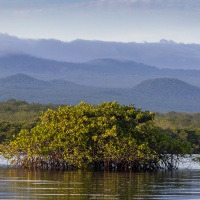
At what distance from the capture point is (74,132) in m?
44.5

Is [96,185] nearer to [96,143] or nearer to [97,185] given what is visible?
[97,185]

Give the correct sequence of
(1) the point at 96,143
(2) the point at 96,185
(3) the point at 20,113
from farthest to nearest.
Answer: (3) the point at 20,113, (1) the point at 96,143, (2) the point at 96,185

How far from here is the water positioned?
30859mm

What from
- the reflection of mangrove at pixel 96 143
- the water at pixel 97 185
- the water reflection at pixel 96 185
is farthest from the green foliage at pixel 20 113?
the water reflection at pixel 96 185

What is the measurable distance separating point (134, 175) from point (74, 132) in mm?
4570

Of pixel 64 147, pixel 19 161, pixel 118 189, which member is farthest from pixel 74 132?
pixel 118 189

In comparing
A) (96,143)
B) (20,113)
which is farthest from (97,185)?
(20,113)

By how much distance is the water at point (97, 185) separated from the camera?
30.9m

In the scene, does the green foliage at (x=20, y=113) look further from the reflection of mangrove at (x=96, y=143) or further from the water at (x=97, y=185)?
the water at (x=97, y=185)

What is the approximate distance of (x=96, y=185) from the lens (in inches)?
1387

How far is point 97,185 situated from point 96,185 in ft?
0.13

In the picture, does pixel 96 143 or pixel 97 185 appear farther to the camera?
pixel 96 143

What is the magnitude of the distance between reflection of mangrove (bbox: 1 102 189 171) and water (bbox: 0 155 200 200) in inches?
40.2

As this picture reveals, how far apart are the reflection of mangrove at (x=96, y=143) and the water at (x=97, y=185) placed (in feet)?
3.35
